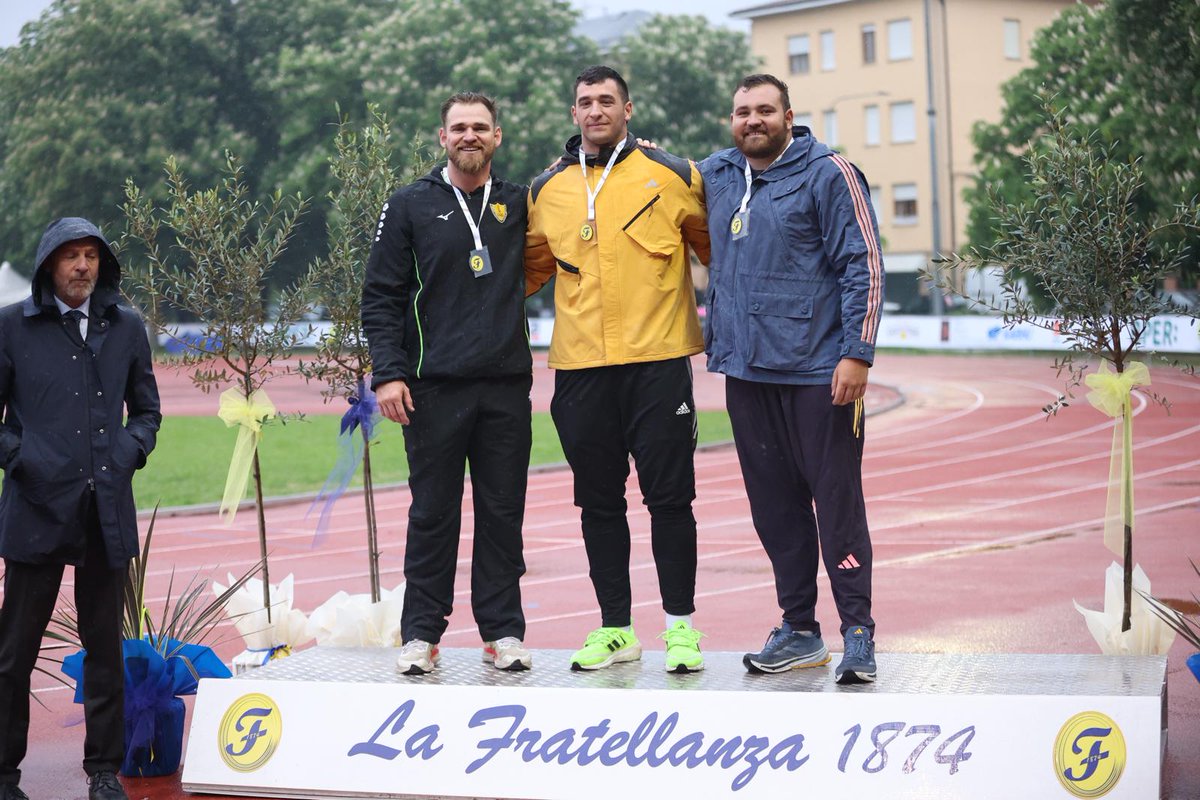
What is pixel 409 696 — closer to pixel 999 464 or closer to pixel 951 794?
pixel 951 794

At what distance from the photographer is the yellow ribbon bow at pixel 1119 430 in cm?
582

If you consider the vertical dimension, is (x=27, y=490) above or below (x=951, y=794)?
above

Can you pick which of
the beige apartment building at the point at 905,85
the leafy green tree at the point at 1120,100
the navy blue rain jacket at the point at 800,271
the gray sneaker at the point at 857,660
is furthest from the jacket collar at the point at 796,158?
the beige apartment building at the point at 905,85

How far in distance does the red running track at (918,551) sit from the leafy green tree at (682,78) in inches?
1082

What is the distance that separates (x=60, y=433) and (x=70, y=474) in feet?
0.47

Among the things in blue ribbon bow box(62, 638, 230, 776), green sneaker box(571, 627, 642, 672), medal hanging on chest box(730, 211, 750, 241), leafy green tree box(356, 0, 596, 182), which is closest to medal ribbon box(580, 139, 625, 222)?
medal hanging on chest box(730, 211, 750, 241)

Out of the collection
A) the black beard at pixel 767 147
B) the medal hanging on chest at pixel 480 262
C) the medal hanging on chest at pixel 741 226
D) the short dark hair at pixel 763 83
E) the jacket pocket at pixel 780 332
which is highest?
the short dark hair at pixel 763 83

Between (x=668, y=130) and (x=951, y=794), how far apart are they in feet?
140

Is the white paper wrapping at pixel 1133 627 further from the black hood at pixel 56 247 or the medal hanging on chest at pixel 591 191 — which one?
the black hood at pixel 56 247

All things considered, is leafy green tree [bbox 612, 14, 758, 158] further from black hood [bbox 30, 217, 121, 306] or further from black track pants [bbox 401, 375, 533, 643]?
black hood [bbox 30, 217, 121, 306]

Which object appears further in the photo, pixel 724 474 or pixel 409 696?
pixel 724 474

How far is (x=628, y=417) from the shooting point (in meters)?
5.43

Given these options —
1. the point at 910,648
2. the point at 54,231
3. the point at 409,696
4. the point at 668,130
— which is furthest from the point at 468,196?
the point at 668,130

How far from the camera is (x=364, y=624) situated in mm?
6266
